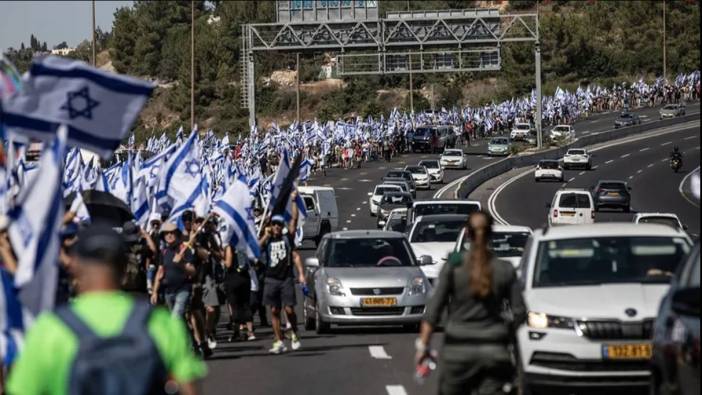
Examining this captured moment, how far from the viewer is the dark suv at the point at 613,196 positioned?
61375 millimetres

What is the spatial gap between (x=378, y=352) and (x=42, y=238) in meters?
10.4

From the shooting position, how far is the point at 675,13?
169375 mm

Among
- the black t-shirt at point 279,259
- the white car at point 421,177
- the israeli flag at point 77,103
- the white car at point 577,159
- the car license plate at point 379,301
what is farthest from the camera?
the white car at point 577,159

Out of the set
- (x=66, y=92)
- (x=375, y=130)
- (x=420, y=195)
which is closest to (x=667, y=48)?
(x=375, y=130)

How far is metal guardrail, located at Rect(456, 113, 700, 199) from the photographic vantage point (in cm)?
7338

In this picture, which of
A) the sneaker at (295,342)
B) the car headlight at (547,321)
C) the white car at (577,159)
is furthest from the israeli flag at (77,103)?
the white car at (577,159)

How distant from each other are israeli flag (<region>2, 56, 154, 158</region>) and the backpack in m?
4.47

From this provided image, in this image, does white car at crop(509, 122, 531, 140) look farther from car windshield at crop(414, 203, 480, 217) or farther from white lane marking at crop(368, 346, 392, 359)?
white lane marking at crop(368, 346, 392, 359)

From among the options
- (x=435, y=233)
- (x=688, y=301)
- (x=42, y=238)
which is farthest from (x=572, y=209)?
(x=42, y=238)

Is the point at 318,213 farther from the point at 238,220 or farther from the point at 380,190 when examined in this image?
the point at 238,220

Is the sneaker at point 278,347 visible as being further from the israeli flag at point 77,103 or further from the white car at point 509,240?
the israeli flag at point 77,103

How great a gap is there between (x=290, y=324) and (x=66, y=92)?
906 centimetres

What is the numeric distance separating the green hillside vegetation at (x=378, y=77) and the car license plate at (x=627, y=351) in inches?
5247

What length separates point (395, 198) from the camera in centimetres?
6028
